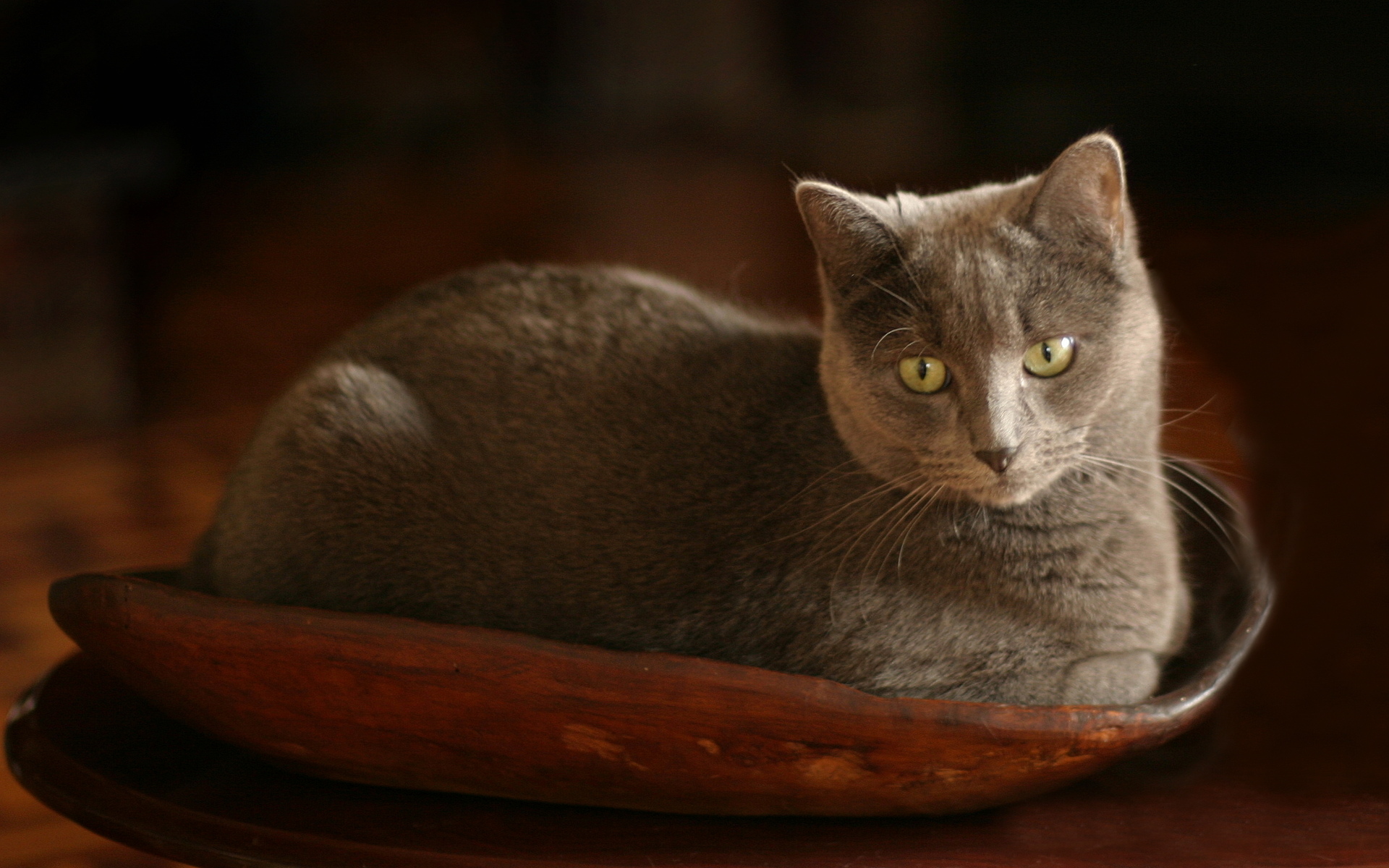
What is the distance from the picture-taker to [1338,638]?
42.7 inches

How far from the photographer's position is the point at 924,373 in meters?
0.85

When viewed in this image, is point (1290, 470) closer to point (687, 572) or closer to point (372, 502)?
point (687, 572)

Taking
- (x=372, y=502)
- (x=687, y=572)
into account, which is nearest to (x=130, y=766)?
(x=372, y=502)

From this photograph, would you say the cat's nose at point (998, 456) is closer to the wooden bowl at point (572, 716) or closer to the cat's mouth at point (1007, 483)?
the cat's mouth at point (1007, 483)

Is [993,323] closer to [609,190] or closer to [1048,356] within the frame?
[1048,356]

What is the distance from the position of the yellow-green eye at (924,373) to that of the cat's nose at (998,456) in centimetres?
6

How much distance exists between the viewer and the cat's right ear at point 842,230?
0.85 metres

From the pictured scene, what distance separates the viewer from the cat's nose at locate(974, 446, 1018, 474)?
0.81 metres

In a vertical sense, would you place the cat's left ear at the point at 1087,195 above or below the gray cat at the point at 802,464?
above

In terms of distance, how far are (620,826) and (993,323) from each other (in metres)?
0.42

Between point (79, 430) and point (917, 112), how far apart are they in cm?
281

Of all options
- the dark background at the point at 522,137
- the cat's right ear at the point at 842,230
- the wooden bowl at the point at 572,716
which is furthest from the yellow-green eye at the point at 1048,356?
the dark background at the point at 522,137

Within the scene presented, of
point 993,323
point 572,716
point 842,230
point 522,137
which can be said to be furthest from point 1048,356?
point 522,137

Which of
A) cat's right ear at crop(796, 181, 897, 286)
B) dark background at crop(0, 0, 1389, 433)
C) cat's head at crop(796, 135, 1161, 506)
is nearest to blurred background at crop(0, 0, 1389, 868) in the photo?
dark background at crop(0, 0, 1389, 433)
